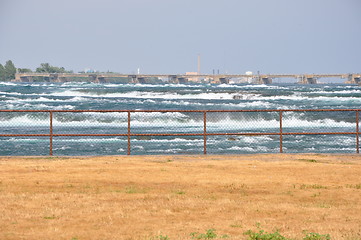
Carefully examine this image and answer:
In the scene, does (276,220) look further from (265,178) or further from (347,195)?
(265,178)

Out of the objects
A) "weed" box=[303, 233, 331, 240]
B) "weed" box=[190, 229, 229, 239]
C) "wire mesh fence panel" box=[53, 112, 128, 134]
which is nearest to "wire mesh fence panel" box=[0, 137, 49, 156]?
"wire mesh fence panel" box=[53, 112, 128, 134]

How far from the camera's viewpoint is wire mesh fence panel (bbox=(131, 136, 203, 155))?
27783mm

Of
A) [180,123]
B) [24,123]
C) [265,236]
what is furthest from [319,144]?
[265,236]

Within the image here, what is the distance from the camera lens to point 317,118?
4812 centimetres

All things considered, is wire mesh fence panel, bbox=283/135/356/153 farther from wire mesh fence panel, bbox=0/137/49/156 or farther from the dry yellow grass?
wire mesh fence panel, bbox=0/137/49/156

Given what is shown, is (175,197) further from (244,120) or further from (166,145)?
(244,120)

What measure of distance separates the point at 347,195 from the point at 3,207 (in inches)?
262

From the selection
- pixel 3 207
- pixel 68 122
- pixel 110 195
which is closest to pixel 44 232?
→ pixel 3 207

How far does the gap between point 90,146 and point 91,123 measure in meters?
15.0

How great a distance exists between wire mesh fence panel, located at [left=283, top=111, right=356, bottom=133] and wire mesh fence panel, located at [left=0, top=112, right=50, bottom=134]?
46.1 ft

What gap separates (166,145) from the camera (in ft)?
99.3

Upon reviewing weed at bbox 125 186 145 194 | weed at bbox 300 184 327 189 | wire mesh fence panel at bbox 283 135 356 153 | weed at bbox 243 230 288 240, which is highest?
weed at bbox 125 186 145 194

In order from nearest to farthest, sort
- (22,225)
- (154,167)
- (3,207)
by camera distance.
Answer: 1. (22,225)
2. (3,207)
3. (154,167)

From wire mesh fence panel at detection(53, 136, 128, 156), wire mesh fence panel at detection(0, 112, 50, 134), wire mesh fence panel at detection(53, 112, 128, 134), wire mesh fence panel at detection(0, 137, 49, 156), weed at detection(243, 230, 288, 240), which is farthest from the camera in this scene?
wire mesh fence panel at detection(53, 112, 128, 134)
